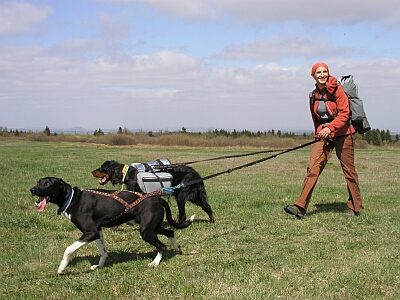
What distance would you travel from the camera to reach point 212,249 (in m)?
6.45

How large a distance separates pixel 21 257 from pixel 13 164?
14.2 m

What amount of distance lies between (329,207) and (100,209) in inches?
218

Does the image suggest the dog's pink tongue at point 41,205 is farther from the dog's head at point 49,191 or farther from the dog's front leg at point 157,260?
the dog's front leg at point 157,260

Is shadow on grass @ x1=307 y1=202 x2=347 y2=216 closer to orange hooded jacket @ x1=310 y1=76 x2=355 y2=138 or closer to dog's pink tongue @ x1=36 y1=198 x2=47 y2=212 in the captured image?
orange hooded jacket @ x1=310 y1=76 x2=355 y2=138

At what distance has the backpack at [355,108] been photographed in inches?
318

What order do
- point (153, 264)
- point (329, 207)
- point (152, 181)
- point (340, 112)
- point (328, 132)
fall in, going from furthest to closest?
point (329, 207), point (340, 112), point (328, 132), point (152, 181), point (153, 264)

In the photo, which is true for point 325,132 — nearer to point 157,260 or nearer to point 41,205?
point 157,260

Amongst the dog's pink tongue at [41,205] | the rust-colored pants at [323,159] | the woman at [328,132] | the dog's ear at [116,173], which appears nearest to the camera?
the dog's pink tongue at [41,205]

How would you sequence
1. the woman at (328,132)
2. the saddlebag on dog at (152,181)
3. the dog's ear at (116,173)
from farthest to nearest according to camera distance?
the dog's ear at (116,173), the woman at (328,132), the saddlebag on dog at (152,181)

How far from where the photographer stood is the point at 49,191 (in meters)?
5.49

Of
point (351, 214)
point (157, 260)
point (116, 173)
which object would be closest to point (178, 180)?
point (116, 173)

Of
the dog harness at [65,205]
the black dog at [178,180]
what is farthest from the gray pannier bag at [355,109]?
the dog harness at [65,205]

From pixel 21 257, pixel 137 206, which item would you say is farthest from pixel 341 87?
pixel 21 257

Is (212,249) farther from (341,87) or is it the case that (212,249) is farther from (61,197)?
(341,87)
